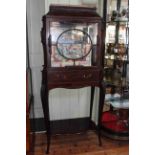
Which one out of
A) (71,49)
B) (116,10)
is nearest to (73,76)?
(71,49)

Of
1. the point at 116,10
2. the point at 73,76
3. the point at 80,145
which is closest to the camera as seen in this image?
the point at 73,76

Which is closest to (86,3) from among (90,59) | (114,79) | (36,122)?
(90,59)

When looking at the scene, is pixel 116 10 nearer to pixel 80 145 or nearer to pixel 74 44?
pixel 74 44

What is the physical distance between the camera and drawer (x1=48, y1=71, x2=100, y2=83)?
2.17 metres

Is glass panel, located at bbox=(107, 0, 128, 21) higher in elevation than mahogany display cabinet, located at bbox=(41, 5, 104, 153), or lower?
higher

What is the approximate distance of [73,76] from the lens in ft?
7.30

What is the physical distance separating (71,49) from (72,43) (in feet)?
0.20

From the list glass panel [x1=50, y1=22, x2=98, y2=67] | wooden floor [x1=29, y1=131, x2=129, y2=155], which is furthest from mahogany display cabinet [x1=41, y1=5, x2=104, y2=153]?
wooden floor [x1=29, y1=131, x2=129, y2=155]

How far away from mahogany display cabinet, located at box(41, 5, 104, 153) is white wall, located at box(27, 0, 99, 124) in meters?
0.36

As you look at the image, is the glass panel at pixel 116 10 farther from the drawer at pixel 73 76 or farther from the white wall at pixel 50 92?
the drawer at pixel 73 76

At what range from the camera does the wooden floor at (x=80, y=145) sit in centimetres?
229

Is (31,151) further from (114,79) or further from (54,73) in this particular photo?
(114,79)

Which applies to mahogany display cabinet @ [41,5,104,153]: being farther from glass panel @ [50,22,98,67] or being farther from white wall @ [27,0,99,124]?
white wall @ [27,0,99,124]
